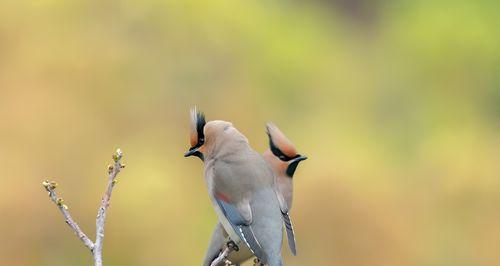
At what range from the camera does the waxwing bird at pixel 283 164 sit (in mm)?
3629

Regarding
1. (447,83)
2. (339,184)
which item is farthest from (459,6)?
(339,184)

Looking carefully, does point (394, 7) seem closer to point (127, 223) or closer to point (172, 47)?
point (172, 47)

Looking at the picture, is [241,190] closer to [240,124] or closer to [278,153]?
[278,153]

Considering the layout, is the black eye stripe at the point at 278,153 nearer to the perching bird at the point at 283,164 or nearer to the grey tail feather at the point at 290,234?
the perching bird at the point at 283,164

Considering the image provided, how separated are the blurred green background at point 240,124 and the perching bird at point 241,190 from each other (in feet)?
9.73

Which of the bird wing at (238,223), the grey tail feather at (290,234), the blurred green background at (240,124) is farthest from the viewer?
the blurred green background at (240,124)

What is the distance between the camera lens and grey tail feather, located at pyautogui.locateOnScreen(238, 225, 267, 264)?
3.63 m

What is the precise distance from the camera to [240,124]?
8461mm

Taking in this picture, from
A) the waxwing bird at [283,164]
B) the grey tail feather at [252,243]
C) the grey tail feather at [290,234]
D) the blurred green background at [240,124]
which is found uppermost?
the waxwing bird at [283,164]

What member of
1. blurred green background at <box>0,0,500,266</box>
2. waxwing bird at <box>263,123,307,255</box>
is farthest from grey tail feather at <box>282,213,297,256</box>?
blurred green background at <box>0,0,500,266</box>

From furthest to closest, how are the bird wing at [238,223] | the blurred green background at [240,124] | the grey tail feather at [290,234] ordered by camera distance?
the blurred green background at [240,124] < the bird wing at [238,223] < the grey tail feather at [290,234]

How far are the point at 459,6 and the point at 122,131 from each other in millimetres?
4441

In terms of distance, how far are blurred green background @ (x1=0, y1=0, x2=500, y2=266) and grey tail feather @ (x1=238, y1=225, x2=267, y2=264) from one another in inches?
122

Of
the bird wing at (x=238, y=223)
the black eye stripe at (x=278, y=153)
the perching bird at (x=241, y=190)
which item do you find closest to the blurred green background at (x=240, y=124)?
the perching bird at (x=241, y=190)
